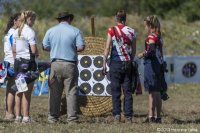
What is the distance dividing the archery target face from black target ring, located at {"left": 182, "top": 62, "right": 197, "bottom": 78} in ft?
35.4

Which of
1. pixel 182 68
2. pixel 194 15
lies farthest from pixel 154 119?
pixel 194 15

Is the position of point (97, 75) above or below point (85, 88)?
above

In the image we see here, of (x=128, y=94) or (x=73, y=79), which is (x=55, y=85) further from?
(x=128, y=94)

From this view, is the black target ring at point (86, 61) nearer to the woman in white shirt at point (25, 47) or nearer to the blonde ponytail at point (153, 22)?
the blonde ponytail at point (153, 22)

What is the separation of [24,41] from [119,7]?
4776 cm

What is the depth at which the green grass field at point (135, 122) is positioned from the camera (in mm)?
10523

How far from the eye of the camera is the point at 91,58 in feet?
46.4

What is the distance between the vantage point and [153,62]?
12094mm

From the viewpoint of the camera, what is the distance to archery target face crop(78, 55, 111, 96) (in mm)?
14117

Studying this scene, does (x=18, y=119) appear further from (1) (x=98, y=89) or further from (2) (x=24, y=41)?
(1) (x=98, y=89)

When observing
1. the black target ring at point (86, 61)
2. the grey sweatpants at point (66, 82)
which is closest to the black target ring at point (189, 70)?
the black target ring at point (86, 61)

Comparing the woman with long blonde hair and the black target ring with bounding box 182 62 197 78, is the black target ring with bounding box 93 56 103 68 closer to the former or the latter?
the woman with long blonde hair

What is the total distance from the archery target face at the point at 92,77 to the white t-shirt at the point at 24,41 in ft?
9.15

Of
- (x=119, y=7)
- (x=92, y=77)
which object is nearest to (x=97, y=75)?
(x=92, y=77)
